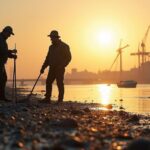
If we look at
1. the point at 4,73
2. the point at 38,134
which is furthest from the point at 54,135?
the point at 4,73

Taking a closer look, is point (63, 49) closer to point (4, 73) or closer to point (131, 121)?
point (4, 73)

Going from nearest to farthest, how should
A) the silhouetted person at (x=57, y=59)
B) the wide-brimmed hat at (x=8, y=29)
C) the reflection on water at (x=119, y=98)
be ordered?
the wide-brimmed hat at (x=8, y=29)
the silhouetted person at (x=57, y=59)
the reflection on water at (x=119, y=98)

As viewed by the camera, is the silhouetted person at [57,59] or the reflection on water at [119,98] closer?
the silhouetted person at [57,59]

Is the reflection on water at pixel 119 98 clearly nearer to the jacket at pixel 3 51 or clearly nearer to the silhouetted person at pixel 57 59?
the silhouetted person at pixel 57 59

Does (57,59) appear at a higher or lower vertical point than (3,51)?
lower

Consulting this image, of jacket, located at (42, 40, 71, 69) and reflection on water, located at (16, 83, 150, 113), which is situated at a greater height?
jacket, located at (42, 40, 71, 69)

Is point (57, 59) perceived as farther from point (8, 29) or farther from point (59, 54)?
point (8, 29)

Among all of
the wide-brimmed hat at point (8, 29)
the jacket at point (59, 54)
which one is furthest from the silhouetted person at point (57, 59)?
the wide-brimmed hat at point (8, 29)

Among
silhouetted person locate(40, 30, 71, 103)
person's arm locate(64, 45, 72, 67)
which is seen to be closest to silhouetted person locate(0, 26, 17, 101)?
silhouetted person locate(40, 30, 71, 103)

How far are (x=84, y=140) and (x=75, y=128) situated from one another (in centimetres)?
197

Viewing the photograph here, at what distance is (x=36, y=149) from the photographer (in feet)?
19.0

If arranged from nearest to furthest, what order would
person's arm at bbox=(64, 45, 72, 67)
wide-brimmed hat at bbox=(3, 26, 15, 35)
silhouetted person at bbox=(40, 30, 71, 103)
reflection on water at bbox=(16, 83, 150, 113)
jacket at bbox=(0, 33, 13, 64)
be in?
wide-brimmed hat at bbox=(3, 26, 15, 35), jacket at bbox=(0, 33, 13, 64), silhouetted person at bbox=(40, 30, 71, 103), person's arm at bbox=(64, 45, 72, 67), reflection on water at bbox=(16, 83, 150, 113)

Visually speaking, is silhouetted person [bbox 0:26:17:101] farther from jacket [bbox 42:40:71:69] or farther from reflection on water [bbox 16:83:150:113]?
reflection on water [bbox 16:83:150:113]

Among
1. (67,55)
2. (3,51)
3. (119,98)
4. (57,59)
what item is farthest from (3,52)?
(119,98)
